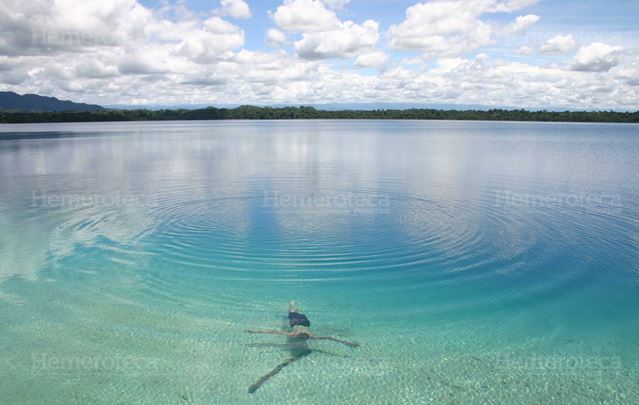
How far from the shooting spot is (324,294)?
10.2m

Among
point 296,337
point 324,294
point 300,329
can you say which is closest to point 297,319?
point 300,329

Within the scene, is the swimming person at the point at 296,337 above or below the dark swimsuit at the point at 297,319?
below

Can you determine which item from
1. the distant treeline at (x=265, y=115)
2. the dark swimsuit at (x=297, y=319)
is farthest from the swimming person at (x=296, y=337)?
the distant treeline at (x=265, y=115)

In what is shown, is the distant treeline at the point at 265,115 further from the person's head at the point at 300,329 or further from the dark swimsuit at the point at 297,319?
the person's head at the point at 300,329

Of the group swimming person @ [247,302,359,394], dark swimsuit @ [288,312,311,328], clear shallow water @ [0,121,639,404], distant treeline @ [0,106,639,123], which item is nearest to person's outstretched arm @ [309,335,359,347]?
swimming person @ [247,302,359,394]

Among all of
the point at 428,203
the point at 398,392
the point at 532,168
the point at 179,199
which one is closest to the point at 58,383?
the point at 398,392

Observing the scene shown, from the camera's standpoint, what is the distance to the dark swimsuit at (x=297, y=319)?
8.77m

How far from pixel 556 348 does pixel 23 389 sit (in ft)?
29.7

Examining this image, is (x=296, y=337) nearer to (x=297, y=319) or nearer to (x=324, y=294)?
(x=297, y=319)

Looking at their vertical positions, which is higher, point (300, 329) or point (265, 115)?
point (265, 115)

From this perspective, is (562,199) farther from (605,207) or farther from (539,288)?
(539,288)

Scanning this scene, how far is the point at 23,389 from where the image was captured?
704 cm

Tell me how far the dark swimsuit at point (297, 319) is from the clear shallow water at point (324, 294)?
0.21 meters

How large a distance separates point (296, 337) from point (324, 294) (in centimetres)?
198
